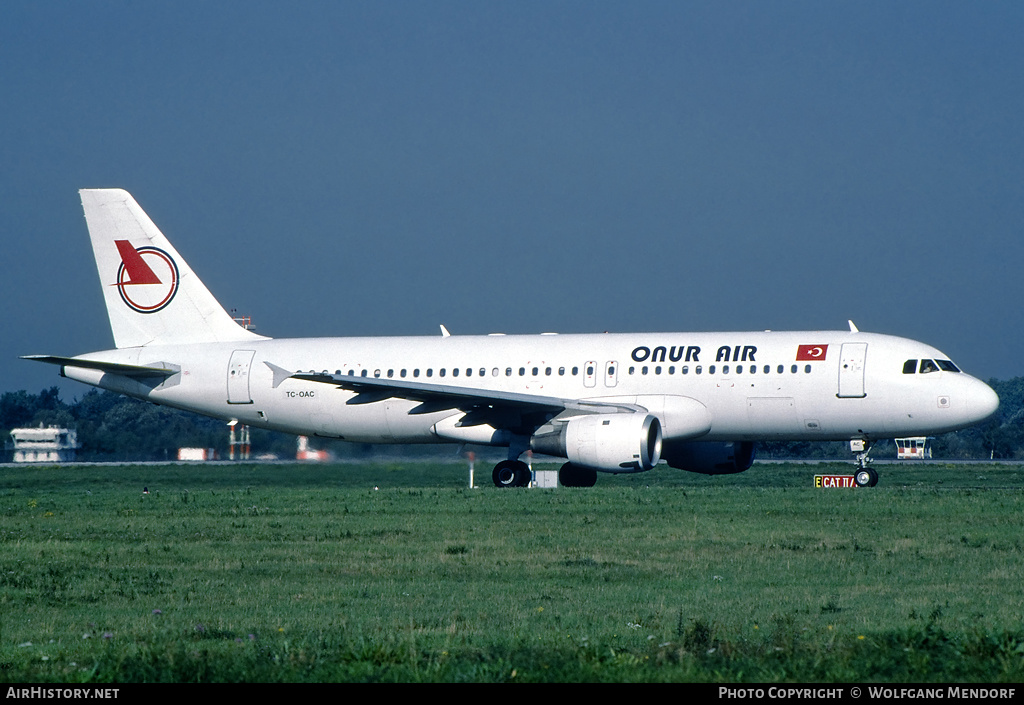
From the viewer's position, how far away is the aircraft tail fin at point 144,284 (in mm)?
32875

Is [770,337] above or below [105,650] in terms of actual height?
above

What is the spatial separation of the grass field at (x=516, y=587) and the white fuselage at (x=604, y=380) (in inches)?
129

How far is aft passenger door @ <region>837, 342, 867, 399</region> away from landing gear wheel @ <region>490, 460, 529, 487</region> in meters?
7.07

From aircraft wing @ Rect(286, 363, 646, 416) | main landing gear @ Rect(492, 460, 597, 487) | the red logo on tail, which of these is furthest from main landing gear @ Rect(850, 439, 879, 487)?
the red logo on tail

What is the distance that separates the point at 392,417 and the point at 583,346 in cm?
497

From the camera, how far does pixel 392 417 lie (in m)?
30.8

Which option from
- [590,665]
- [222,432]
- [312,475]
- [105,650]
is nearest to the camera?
[590,665]

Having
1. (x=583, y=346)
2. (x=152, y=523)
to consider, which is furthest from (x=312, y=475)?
(x=152, y=523)

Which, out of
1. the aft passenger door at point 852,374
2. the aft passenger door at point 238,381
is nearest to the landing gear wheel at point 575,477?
the aft passenger door at point 852,374

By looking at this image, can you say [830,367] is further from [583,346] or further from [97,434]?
A: [97,434]

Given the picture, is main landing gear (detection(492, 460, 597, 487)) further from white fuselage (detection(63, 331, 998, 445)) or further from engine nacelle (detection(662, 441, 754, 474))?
engine nacelle (detection(662, 441, 754, 474))

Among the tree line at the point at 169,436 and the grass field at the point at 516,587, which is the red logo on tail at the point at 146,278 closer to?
the tree line at the point at 169,436

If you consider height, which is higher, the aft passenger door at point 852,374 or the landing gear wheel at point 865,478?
the aft passenger door at point 852,374

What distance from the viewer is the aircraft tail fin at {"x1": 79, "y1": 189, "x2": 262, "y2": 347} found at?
108 feet
